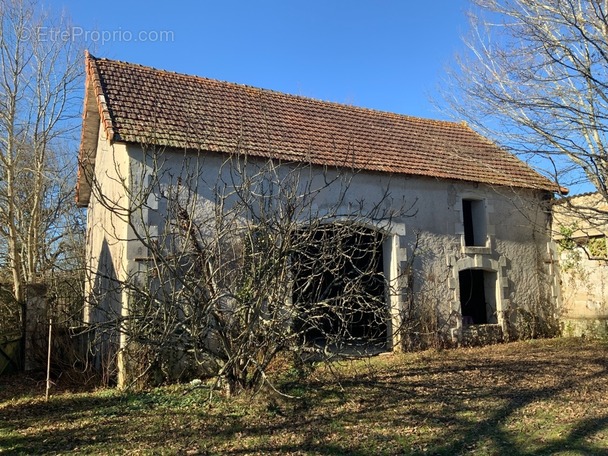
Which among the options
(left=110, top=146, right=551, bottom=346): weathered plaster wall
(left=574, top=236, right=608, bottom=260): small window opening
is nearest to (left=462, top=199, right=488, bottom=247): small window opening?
(left=110, top=146, right=551, bottom=346): weathered plaster wall

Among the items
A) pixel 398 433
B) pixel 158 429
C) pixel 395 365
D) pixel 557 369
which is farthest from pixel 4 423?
pixel 557 369

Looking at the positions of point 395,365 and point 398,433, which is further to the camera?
point 395,365

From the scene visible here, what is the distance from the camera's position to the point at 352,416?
5.79 m

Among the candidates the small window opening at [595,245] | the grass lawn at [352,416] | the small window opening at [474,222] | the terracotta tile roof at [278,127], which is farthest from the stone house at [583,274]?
the grass lawn at [352,416]

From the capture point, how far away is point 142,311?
571 cm

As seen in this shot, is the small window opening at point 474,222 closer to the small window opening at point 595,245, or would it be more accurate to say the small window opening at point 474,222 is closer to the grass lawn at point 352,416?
the small window opening at point 595,245

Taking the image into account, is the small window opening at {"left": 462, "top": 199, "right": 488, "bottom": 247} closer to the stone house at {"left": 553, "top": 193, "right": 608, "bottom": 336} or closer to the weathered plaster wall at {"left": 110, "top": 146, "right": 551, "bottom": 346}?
the weathered plaster wall at {"left": 110, "top": 146, "right": 551, "bottom": 346}

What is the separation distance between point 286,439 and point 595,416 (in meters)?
3.33

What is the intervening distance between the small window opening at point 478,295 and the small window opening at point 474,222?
722mm

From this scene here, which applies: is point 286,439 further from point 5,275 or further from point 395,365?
point 5,275

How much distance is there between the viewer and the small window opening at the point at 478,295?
1202 cm

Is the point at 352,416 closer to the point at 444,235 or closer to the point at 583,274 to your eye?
the point at 444,235

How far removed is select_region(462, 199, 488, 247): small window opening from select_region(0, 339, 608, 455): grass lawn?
13.7ft

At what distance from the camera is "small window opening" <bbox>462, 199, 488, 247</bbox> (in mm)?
11992
